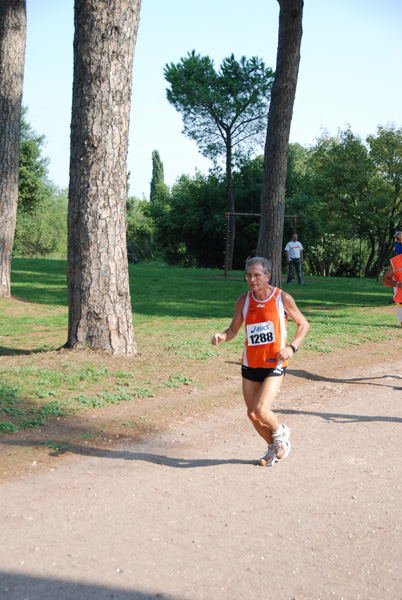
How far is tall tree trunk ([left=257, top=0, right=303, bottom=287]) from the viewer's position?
46.9 ft

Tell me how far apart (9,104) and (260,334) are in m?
11.5

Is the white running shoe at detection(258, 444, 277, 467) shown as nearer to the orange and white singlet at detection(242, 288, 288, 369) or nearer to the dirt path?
the dirt path

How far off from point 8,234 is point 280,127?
740 centimetres

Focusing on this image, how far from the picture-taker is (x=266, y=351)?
16.9 ft

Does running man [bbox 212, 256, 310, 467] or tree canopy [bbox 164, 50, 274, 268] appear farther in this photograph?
tree canopy [bbox 164, 50, 274, 268]

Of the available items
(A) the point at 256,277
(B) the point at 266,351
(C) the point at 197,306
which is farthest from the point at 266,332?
(C) the point at 197,306

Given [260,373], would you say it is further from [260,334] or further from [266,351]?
[260,334]

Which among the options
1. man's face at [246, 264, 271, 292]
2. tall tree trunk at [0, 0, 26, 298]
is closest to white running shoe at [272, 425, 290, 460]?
man's face at [246, 264, 271, 292]

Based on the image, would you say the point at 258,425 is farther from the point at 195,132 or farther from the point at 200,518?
the point at 195,132

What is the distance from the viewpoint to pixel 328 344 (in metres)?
11.1

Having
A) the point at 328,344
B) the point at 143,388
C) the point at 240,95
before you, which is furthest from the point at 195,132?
the point at 143,388

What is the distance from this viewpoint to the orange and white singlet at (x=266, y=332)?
5145 mm

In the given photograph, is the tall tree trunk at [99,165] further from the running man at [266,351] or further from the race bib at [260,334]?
the race bib at [260,334]

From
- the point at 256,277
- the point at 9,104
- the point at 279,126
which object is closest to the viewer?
the point at 256,277
